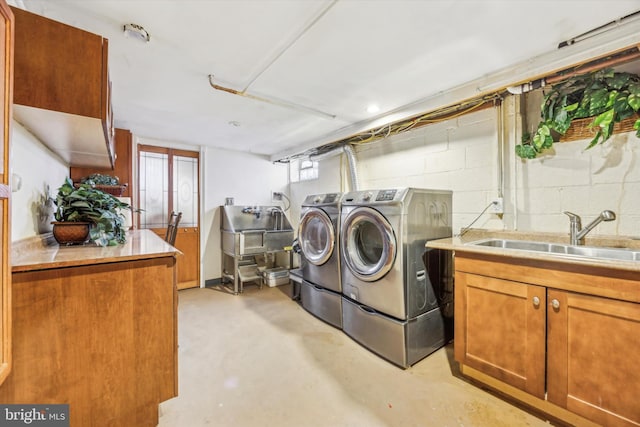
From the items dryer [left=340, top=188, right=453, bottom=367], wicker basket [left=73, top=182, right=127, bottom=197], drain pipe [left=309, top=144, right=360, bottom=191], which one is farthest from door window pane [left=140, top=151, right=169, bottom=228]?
dryer [left=340, top=188, right=453, bottom=367]

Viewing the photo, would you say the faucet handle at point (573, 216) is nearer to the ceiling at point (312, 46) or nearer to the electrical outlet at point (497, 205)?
the electrical outlet at point (497, 205)

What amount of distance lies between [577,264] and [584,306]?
0.21 m

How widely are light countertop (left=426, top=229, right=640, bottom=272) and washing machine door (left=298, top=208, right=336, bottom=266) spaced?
41.6 inches

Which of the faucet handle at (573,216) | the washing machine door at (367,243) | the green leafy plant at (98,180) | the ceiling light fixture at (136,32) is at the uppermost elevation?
the ceiling light fixture at (136,32)

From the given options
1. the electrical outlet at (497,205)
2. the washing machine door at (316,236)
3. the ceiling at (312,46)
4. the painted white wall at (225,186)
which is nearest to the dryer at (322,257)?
the washing machine door at (316,236)

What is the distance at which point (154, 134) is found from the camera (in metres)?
3.51

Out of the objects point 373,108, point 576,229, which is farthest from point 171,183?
point 576,229

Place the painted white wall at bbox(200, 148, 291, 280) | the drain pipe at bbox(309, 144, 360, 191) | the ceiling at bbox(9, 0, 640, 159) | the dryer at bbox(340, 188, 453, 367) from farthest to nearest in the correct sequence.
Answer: the painted white wall at bbox(200, 148, 291, 280)
the drain pipe at bbox(309, 144, 360, 191)
the dryer at bbox(340, 188, 453, 367)
the ceiling at bbox(9, 0, 640, 159)

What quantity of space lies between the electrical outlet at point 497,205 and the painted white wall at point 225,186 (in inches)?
128

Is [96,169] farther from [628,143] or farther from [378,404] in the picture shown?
[628,143]

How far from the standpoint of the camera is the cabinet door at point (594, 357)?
3.86 ft

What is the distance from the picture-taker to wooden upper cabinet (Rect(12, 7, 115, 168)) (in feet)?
3.68

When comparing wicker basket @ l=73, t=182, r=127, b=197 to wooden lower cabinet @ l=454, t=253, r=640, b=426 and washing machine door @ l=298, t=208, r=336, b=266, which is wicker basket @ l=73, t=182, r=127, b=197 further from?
wooden lower cabinet @ l=454, t=253, r=640, b=426

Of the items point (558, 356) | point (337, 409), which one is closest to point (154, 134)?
point (337, 409)
